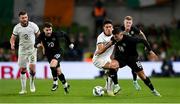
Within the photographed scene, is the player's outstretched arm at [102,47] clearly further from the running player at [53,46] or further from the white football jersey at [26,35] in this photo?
the white football jersey at [26,35]

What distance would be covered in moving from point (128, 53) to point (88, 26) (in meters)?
20.5

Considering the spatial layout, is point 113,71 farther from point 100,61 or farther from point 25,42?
point 25,42

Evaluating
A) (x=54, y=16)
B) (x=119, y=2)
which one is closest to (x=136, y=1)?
(x=119, y=2)

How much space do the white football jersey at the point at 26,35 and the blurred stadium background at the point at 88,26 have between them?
10.5 m

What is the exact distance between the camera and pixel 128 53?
60.1ft

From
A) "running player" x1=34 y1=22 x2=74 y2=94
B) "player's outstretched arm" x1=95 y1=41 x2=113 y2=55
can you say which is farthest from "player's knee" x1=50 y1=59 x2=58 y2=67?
"player's outstretched arm" x1=95 y1=41 x2=113 y2=55

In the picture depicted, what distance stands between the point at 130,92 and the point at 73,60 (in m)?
12.8

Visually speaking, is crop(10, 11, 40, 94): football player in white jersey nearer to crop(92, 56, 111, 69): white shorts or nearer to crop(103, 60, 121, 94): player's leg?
crop(92, 56, 111, 69): white shorts

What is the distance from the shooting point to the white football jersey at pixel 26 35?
1997 centimetres

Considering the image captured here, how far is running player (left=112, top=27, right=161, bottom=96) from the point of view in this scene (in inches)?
703

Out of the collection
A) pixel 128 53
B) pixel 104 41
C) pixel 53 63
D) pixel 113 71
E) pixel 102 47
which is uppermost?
pixel 104 41

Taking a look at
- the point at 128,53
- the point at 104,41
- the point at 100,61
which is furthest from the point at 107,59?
the point at 128,53

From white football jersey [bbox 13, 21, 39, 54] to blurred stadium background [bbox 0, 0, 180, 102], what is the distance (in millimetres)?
10475

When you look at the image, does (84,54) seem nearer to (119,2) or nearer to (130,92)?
(119,2)
